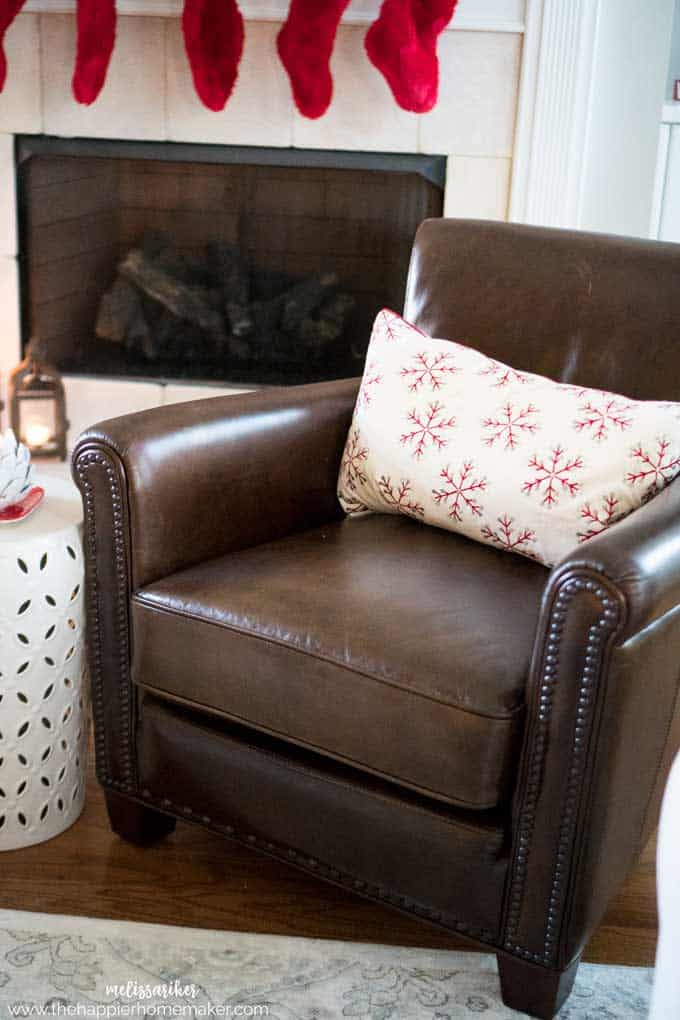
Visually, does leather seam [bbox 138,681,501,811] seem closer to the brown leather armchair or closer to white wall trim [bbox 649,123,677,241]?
the brown leather armchair

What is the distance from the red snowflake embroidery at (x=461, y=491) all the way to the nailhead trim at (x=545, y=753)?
370mm

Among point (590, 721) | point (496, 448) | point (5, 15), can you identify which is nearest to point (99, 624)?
point (496, 448)

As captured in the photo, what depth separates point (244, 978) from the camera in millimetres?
1356

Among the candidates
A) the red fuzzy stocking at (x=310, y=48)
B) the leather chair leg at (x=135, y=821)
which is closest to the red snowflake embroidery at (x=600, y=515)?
the leather chair leg at (x=135, y=821)

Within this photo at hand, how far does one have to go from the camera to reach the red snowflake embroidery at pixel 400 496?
159cm

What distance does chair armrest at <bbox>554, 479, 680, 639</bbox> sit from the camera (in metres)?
1.12

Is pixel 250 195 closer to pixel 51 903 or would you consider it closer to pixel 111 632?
pixel 111 632

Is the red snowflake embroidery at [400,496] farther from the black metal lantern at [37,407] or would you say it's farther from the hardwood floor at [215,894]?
the black metal lantern at [37,407]

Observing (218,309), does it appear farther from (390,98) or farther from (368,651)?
(368,651)

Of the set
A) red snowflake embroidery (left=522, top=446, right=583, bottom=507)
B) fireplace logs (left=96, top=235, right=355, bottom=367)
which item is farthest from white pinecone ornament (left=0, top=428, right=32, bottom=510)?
fireplace logs (left=96, top=235, right=355, bottom=367)

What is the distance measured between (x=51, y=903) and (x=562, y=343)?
3.45 feet

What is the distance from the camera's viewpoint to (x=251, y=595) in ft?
4.61

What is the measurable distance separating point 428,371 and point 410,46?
46.8 inches

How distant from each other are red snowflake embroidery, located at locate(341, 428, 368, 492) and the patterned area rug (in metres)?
0.63
